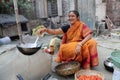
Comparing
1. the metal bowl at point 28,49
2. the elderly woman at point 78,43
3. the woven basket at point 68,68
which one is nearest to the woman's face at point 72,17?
the elderly woman at point 78,43

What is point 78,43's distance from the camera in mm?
2943

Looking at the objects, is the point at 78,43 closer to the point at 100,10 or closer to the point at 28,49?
the point at 28,49

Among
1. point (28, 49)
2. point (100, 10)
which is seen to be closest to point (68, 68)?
point (28, 49)

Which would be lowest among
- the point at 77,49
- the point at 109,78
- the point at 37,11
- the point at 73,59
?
the point at 109,78

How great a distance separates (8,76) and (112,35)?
4192 mm

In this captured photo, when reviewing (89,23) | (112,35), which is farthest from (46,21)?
(112,35)

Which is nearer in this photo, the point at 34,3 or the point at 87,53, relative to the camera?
the point at 87,53

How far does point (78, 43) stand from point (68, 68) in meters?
0.41

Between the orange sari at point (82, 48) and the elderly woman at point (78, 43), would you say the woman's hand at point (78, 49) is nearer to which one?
the elderly woman at point (78, 43)

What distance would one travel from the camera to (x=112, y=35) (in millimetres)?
6043

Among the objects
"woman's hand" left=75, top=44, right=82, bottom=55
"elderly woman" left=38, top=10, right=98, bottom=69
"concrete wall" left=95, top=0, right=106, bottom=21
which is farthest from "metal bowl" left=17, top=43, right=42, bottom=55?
"concrete wall" left=95, top=0, right=106, bottom=21

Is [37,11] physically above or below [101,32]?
above

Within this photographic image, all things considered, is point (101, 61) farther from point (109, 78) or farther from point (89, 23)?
point (89, 23)

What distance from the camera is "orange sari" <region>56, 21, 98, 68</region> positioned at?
3.03m
